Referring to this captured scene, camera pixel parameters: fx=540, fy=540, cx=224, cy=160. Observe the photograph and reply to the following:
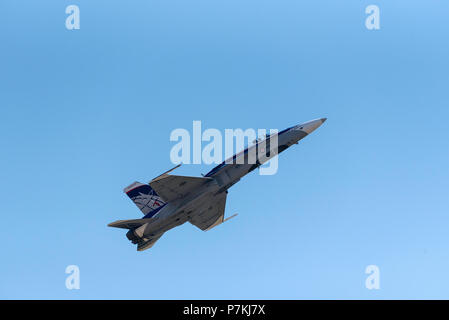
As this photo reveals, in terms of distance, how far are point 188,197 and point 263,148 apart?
6455 millimetres

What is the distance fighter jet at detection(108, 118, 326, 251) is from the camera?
38281 millimetres

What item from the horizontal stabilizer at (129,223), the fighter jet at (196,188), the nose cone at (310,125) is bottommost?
the horizontal stabilizer at (129,223)

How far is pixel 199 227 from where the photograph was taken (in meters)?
42.5

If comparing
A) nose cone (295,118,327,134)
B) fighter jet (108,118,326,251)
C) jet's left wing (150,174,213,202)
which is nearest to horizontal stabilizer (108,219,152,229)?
fighter jet (108,118,326,251)

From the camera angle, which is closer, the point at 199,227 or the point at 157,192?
the point at 157,192

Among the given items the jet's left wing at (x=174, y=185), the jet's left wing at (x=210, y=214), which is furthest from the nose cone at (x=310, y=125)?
the jet's left wing at (x=174, y=185)

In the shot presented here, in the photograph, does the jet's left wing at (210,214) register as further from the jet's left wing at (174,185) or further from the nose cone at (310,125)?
the nose cone at (310,125)

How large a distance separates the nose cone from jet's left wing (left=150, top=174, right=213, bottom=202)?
25.0 ft

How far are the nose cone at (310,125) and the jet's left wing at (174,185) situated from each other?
763 centimetres

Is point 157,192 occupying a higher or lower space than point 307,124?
lower

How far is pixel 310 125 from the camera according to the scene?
39.5 meters

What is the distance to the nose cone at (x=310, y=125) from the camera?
39.4 metres
